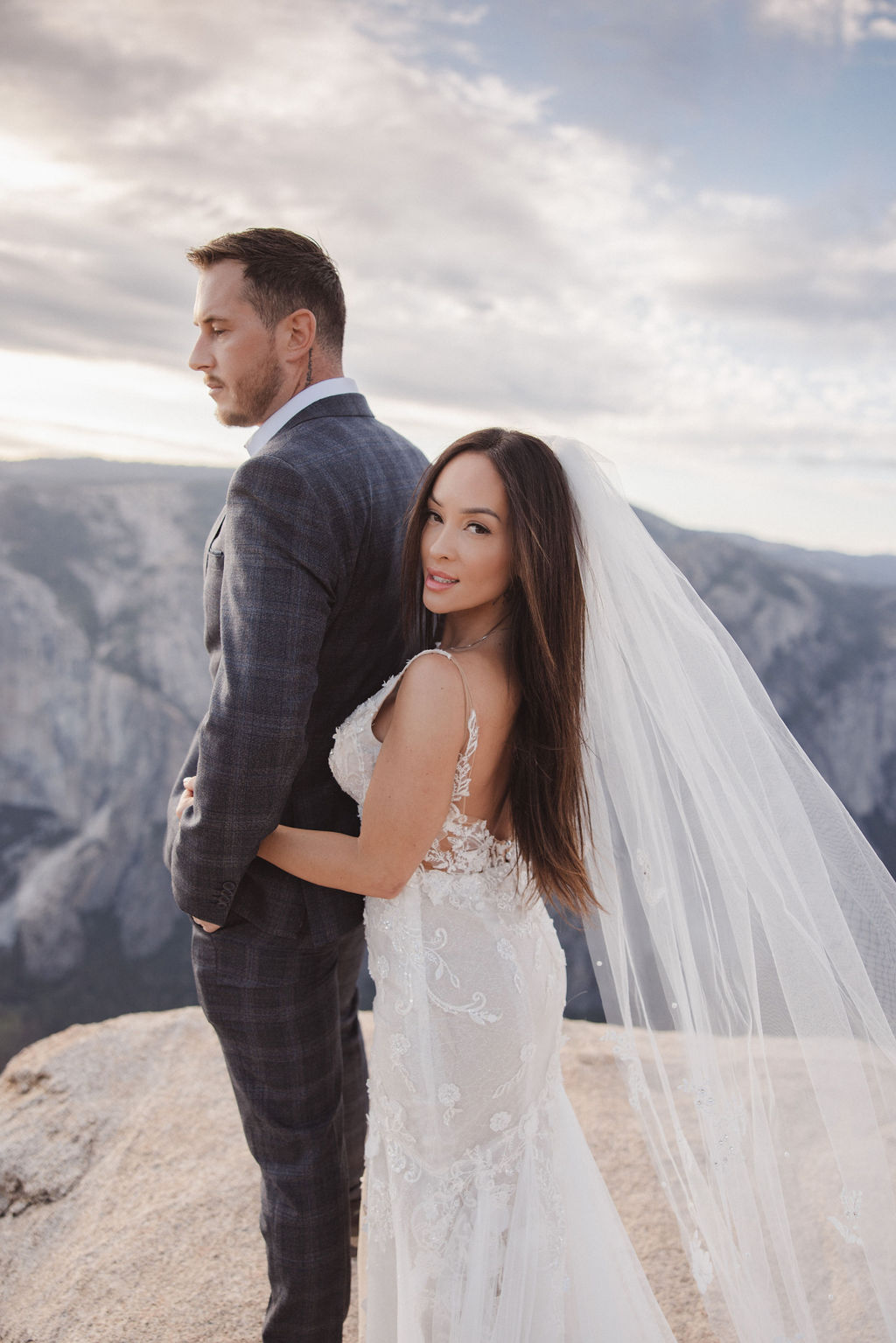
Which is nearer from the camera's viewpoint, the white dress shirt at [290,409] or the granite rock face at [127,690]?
the white dress shirt at [290,409]

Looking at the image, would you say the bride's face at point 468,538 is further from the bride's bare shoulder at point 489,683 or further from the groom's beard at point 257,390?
the groom's beard at point 257,390

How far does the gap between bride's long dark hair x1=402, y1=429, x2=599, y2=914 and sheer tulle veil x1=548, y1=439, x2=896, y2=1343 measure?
3.6 inches

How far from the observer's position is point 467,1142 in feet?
5.89

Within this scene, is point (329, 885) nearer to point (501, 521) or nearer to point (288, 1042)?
point (288, 1042)

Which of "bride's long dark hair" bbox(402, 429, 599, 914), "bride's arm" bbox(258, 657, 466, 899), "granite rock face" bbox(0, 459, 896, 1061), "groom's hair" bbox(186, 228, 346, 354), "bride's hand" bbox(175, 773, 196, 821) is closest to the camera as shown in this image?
"bride's arm" bbox(258, 657, 466, 899)

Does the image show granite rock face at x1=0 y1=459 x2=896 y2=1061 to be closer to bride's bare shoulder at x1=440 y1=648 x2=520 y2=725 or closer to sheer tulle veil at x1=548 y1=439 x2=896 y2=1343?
sheer tulle veil at x1=548 y1=439 x2=896 y2=1343

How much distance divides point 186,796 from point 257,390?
953mm

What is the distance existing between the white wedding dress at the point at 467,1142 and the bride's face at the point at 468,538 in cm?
29

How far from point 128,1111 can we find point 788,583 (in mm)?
30749

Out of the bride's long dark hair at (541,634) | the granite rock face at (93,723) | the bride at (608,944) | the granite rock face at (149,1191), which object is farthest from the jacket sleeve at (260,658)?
the granite rock face at (93,723)

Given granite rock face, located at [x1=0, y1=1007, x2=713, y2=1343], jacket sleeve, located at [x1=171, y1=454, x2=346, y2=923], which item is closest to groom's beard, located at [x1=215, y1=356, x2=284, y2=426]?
jacket sleeve, located at [x1=171, y1=454, x2=346, y2=923]

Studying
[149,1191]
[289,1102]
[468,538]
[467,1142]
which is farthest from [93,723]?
[468,538]

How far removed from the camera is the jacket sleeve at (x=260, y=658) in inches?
64.6

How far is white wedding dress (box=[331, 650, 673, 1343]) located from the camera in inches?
69.1
